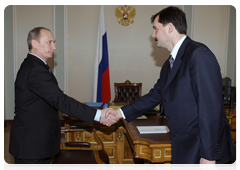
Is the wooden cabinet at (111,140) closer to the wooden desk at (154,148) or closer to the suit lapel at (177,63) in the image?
the wooden desk at (154,148)

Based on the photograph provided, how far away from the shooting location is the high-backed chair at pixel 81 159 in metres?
2.02

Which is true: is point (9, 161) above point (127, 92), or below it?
below

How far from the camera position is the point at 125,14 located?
5.38 meters

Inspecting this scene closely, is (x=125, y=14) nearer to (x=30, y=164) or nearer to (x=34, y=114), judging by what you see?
(x=34, y=114)

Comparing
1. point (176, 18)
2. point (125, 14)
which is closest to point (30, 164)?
point (176, 18)

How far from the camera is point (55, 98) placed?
195 centimetres

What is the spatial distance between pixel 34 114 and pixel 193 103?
125cm

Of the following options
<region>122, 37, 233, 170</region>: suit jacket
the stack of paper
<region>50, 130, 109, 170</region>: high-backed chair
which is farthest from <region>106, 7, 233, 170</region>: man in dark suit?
<region>50, 130, 109, 170</region>: high-backed chair

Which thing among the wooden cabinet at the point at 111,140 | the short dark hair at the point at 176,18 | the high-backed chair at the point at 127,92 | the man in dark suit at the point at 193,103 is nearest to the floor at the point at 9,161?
the man in dark suit at the point at 193,103

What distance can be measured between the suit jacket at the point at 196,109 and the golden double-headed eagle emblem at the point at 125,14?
405cm

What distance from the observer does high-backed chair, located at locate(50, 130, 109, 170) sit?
202 cm

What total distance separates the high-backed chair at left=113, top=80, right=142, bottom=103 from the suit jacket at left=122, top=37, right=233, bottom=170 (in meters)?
2.77
